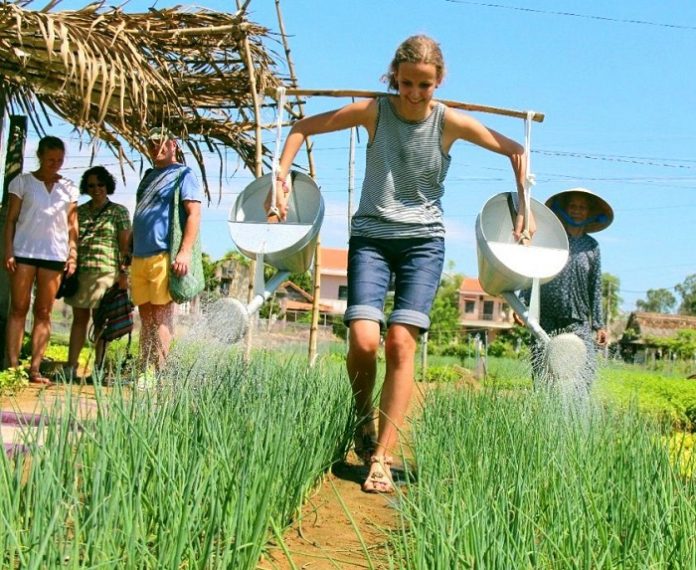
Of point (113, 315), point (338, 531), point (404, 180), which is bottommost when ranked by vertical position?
point (338, 531)

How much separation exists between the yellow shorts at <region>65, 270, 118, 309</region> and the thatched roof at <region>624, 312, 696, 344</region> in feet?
131

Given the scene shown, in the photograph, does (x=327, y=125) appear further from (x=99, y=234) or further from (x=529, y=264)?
(x=99, y=234)

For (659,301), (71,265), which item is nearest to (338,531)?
(71,265)

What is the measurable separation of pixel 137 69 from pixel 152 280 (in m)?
1.23

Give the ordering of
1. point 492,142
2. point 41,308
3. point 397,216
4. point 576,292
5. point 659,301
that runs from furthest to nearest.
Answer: point 659,301
point 41,308
point 576,292
point 492,142
point 397,216

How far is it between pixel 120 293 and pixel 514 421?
3841mm

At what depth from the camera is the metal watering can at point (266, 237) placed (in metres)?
3.13

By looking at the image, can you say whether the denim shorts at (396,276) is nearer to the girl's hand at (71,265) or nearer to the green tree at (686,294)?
the girl's hand at (71,265)

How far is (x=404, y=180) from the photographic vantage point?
11.0 feet

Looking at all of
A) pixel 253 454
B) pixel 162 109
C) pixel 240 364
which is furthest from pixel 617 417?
pixel 162 109

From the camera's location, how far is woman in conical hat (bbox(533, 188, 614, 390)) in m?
4.25

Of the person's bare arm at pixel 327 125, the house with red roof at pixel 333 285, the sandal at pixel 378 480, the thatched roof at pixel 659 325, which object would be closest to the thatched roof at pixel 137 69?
the person's bare arm at pixel 327 125

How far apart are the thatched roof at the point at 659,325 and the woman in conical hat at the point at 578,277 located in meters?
40.4

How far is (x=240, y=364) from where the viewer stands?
11.1 ft
